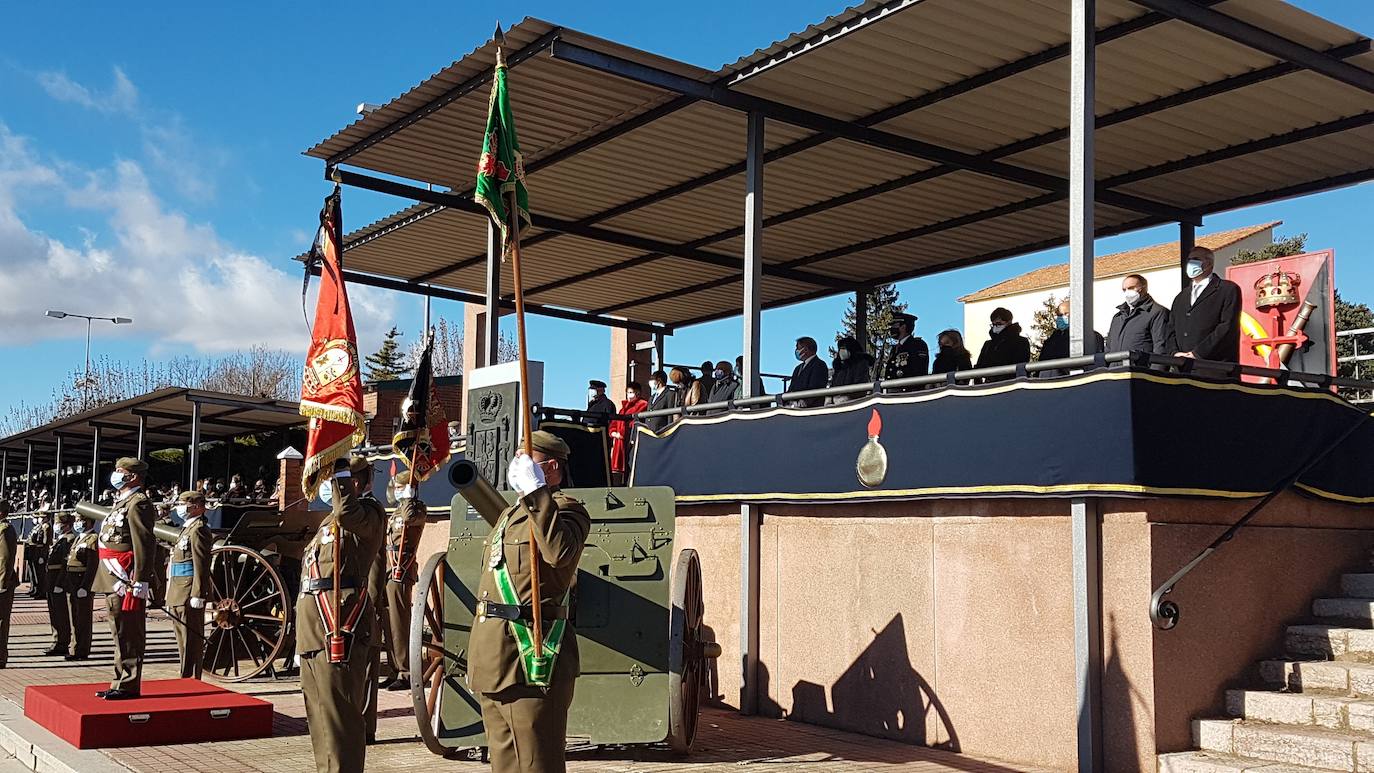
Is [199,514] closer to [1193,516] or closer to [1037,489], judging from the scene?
[1037,489]

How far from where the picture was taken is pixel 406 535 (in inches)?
396

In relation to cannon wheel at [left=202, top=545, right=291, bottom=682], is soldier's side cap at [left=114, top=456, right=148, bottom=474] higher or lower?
higher

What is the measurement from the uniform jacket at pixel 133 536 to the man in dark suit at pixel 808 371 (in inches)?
239

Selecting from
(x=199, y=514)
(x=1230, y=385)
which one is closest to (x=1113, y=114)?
(x=1230, y=385)

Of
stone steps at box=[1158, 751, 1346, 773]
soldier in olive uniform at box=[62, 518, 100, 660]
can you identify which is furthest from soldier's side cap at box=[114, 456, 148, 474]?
stone steps at box=[1158, 751, 1346, 773]

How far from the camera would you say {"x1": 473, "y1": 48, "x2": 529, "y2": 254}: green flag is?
267 inches

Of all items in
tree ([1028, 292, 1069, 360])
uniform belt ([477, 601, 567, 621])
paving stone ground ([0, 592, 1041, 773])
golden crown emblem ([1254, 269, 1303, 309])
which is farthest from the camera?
tree ([1028, 292, 1069, 360])

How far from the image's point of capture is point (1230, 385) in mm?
8141

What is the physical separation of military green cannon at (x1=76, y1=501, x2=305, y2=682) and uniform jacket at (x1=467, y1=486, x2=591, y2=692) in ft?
25.6

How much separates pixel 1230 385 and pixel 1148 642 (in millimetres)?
1807

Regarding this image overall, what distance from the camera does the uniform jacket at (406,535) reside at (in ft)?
32.8

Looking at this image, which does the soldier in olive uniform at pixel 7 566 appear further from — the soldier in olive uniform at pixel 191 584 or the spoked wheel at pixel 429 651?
the spoked wheel at pixel 429 651

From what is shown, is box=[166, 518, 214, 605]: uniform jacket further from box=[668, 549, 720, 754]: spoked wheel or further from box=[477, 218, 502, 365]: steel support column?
box=[668, 549, 720, 754]: spoked wheel

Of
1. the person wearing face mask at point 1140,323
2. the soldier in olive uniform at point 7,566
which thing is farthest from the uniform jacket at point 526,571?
the soldier in olive uniform at point 7,566
